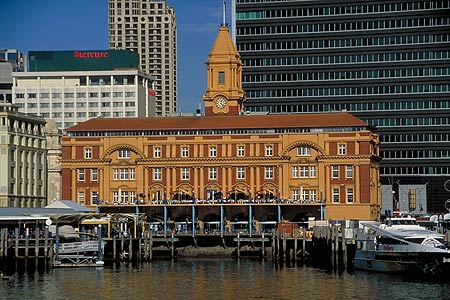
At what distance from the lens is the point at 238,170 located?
192125 mm

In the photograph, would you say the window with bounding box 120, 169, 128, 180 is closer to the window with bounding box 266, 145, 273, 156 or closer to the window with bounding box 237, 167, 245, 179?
the window with bounding box 237, 167, 245, 179

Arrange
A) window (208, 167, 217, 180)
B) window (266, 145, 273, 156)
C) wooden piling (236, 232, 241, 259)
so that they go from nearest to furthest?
wooden piling (236, 232, 241, 259)
window (266, 145, 273, 156)
window (208, 167, 217, 180)

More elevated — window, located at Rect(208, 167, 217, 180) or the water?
window, located at Rect(208, 167, 217, 180)

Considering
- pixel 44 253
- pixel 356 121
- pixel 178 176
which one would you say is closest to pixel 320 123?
pixel 356 121

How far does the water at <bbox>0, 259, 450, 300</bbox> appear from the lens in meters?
103

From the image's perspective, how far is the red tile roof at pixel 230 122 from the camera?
190m

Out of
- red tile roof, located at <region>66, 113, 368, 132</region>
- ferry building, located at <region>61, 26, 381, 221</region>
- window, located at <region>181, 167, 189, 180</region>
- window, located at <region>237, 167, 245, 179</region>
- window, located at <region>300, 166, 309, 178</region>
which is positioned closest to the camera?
ferry building, located at <region>61, 26, 381, 221</region>

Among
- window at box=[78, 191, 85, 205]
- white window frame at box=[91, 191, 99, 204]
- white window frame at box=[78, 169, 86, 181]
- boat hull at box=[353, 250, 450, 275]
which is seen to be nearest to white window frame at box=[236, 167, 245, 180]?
white window frame at box=[91, 191, 99, 204]

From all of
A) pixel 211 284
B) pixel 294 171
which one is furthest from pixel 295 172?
pixel 211 284

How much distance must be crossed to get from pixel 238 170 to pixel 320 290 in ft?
281

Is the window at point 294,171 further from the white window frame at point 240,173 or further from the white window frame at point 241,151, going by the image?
the white window frame at point 241,151

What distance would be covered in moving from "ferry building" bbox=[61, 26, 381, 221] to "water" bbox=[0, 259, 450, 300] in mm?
52527

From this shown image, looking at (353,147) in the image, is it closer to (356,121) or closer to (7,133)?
(356,121)

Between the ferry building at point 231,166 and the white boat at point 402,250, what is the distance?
5640 centimetres
